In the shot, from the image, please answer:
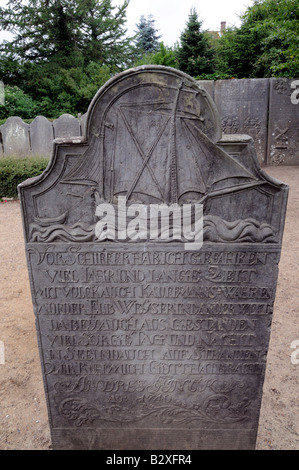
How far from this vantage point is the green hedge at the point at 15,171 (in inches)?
345

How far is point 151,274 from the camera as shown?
7.19 ft

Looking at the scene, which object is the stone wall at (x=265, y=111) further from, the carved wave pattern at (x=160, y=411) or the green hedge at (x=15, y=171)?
the carved wave pattern at (x=160, y=411)

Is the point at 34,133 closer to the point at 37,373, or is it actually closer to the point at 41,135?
the point at 41,135

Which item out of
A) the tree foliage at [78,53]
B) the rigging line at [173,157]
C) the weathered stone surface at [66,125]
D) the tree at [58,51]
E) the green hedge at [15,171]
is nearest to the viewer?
the rigging line at [173,157]

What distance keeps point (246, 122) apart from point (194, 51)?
25.5ft

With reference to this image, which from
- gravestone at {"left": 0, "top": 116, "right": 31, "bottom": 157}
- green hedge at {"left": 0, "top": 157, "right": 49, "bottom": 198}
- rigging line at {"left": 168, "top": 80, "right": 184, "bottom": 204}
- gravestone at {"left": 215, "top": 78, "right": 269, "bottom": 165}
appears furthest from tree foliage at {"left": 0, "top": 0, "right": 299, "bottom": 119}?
rigging line at {"left": 168, "top": 80, "right": 184, "bottom": 204}

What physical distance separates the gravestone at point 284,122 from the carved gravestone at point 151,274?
9.72 metres

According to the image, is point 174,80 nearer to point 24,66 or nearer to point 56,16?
point 24,66

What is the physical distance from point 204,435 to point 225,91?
10.2 m

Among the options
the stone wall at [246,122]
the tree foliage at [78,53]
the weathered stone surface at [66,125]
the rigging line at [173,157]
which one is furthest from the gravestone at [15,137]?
the rigging line at [173,157]

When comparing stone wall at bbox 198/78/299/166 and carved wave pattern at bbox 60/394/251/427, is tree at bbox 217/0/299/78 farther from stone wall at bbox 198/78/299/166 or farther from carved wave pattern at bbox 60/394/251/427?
carved wave pattern at bbox 60/394/251/427

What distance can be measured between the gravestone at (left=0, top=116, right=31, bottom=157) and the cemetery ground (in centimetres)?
615

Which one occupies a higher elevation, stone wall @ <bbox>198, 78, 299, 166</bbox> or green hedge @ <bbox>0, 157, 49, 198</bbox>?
stone wall @ <bbox>198, 78, 299, 166</bbox>

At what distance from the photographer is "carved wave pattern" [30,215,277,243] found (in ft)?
6.77
